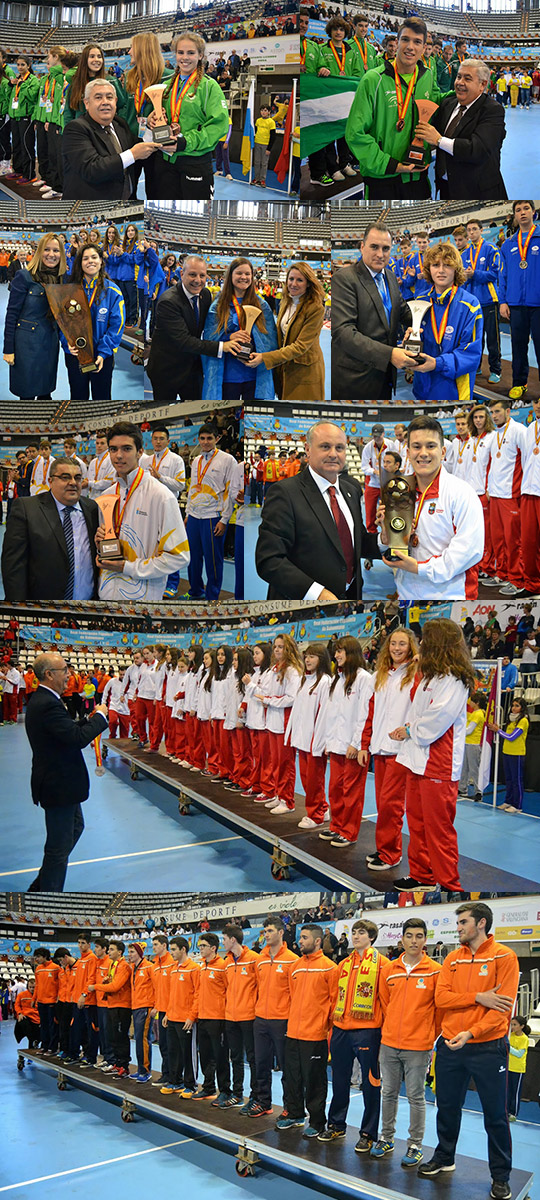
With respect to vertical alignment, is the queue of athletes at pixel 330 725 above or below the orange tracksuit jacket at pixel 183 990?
above

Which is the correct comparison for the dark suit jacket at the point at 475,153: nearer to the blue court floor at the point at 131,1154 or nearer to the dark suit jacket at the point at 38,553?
the dark suit jacket at the point at 38,553

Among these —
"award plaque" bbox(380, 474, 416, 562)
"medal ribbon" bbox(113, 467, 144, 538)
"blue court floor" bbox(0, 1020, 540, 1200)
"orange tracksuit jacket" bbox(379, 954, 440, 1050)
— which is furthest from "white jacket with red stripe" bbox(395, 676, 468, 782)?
"blue court floor" bbox(0, 1020, 540, 1200)

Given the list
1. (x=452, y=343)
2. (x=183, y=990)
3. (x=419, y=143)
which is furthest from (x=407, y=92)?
(x=183, y=990)

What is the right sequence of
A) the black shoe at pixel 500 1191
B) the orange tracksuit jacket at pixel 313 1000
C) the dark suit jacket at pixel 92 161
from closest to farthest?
the black shoe at pixel 500 1191
the dark suit jacket at pixel 92 161
the orange tracksuit jacket at pixel 313 1000

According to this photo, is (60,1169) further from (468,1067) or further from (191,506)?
(191,506)

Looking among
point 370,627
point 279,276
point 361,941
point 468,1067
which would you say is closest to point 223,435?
point 279,276

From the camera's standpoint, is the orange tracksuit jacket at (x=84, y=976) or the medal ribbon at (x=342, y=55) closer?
the medal ribbon at (x=342, y=55)

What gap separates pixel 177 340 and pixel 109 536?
1014 mm

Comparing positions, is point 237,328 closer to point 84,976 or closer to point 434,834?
point 434,834

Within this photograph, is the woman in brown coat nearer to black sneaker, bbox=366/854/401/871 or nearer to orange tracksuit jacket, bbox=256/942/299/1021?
black sneaker, bbox=366/854/401/871

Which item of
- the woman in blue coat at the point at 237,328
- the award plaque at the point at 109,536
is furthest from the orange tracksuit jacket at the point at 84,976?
the woman in blue coat at the point at 237,328

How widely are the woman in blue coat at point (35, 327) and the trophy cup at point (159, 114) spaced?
27.9 inches

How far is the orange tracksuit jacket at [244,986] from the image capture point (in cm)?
642

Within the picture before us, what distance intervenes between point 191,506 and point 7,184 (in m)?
1.81
